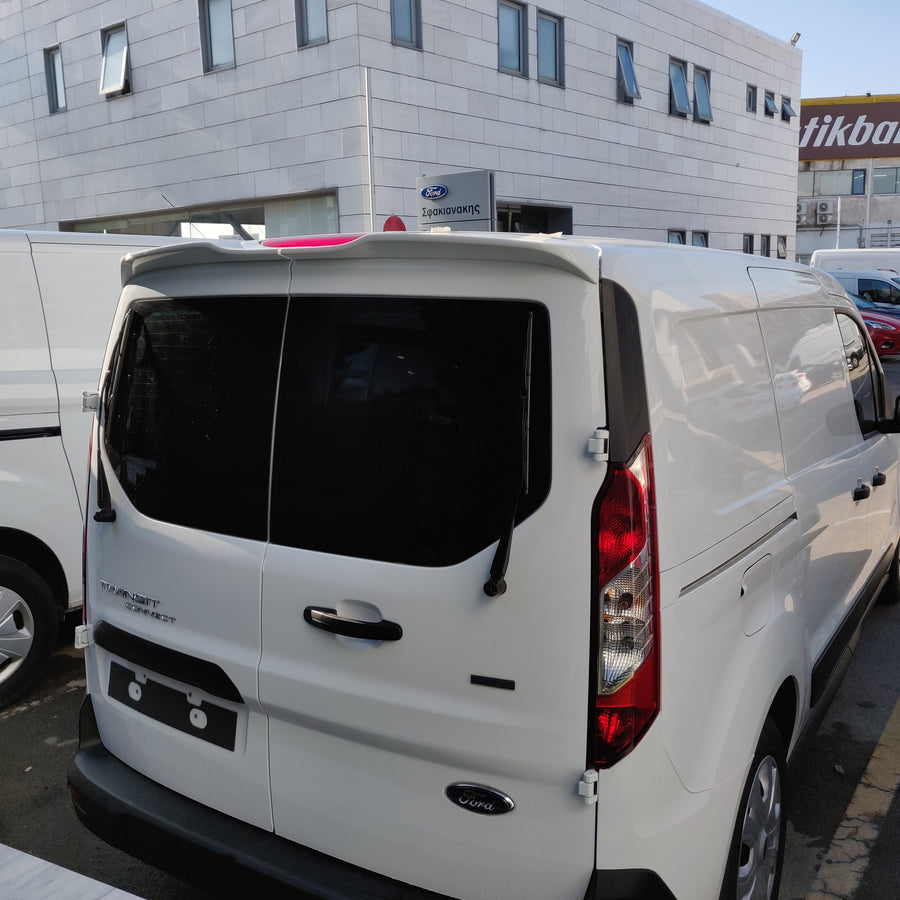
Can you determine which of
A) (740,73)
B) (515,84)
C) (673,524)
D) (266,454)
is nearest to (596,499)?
(673,524)

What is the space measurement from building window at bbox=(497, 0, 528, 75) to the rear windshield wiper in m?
17.2

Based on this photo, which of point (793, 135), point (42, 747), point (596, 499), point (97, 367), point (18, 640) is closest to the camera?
point (596, 499)

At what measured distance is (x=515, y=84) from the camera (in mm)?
17625

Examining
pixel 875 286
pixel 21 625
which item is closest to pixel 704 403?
pixel 21 625

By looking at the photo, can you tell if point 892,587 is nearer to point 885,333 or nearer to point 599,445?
point 599,445

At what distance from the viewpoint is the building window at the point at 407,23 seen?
15172mm

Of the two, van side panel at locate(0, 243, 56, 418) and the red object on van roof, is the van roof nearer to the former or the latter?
the red object on van roof

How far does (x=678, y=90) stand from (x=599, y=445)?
957 inches

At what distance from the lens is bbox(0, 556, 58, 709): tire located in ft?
12.3

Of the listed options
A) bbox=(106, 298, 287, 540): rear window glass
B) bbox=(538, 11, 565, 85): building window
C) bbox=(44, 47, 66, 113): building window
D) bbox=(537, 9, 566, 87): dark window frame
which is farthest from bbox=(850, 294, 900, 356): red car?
bbox=(106, 298, 287, 540): rear window glass

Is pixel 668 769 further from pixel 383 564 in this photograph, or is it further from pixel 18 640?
pixel 18 640

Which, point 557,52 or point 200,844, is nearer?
point 200,844

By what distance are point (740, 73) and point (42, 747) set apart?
2787cm

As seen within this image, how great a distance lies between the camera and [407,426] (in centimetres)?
185
